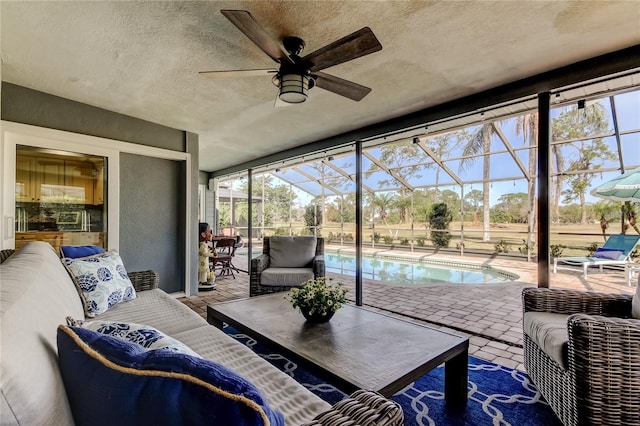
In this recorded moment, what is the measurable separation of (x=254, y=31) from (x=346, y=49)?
0.54 meters

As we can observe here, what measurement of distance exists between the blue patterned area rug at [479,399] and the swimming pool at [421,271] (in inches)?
129

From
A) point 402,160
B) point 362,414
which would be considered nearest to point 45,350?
point 362,414

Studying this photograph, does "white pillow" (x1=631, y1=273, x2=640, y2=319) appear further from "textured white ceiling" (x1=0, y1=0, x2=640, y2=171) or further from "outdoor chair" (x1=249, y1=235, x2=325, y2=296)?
A: "outdoor chair" (x1=249, y1=235, x2=325, y2=296)

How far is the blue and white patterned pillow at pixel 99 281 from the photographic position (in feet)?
6.72

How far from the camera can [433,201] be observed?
9.01 metres

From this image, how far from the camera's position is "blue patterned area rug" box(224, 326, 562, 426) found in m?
1.78

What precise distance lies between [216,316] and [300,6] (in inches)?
90.6

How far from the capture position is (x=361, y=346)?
5.81 ft

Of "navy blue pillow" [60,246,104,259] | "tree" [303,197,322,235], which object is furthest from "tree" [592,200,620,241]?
"navy blue pillow" [60,246,104,259]

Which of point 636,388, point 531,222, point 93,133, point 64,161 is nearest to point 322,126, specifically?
point 93,133

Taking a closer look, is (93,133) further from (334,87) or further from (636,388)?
(636,388)

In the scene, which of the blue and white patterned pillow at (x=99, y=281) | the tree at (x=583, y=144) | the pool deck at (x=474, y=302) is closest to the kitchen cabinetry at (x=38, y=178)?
the blue and white patterned pillow at (x=99, y=281)

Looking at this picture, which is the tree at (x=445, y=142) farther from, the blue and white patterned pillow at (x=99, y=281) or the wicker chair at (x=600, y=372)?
the blue and white patterned pillow at (x=99, y=281)

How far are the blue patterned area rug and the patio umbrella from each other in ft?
13.4
